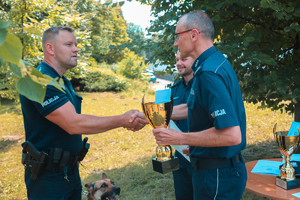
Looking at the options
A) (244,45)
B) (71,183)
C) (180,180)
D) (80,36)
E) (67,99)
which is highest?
(80,36)

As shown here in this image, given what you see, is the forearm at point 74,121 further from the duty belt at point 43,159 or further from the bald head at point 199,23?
the bald head at point 199,23

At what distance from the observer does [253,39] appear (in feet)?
13.0

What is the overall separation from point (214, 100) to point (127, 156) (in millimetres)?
6335

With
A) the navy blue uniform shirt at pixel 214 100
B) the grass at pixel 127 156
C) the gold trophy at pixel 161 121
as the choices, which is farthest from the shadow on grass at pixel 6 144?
the navy blue uniform shirt at pixel 214 100

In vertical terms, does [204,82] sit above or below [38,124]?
above

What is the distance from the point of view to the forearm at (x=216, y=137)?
6.23 ft

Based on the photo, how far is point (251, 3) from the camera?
3.90 m

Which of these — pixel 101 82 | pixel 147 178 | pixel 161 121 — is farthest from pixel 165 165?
pixel 101 82

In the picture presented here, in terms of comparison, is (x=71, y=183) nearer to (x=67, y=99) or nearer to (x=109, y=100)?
(x=67, y=99)

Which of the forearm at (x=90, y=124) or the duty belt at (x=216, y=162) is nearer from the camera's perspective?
the duty belt at (x=216, y=162)

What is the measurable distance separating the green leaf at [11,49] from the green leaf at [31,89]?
78mm

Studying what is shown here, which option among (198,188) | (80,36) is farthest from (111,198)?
(80,36)

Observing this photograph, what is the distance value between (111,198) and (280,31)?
4047 mm

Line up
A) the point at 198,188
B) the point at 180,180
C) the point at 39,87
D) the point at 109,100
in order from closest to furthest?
1. the point at 39,87
2. the point at 198,188
3. the point at 180,180
4. the point at 109,100
